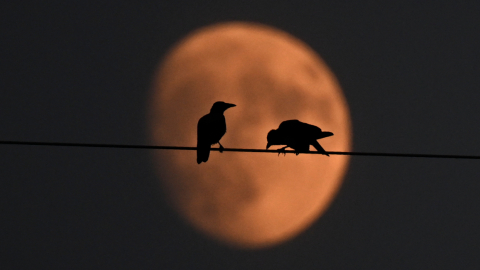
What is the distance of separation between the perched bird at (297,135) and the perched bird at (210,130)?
4.75 ft

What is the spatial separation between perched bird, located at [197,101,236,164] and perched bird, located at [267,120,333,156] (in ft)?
4.75

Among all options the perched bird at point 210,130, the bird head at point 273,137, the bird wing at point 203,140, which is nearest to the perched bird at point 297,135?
the bird head at point 273,137

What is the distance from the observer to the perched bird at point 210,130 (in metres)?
14.7

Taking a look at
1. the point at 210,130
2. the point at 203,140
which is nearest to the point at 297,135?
the point at 210,130

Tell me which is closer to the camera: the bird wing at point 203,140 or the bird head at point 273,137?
the bird wing at point 203,140

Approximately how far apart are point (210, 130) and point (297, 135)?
214cm

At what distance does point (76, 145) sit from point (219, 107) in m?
6.81

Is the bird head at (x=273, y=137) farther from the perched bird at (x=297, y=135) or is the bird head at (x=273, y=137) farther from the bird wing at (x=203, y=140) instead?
the bird wing at (x=203, y=140)

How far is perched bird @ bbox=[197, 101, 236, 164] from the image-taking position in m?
14.7

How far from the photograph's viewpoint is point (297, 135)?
15.1 m

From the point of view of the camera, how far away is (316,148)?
579 inches

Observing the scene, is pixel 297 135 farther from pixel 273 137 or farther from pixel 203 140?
pixel 203 140

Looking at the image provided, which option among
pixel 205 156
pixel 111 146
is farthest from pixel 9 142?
pixel 205 156

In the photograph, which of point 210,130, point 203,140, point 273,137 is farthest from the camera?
point 273,137
